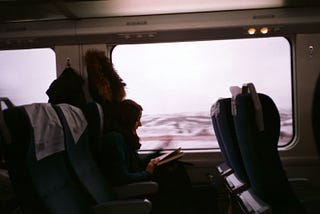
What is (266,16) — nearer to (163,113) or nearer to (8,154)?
(163,113)

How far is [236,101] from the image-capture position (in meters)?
1.89

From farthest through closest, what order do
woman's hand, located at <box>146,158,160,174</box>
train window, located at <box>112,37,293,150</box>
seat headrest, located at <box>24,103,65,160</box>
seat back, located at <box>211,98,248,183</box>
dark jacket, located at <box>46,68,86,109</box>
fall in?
train window, located at <box>112,37,293,150</box>
dark jacket, located at <box>46,68,86,109</box>
woman's hand, located at <box>146,158,160,174</box>
seat back, located at <box>211,98,248,183</box>
seat headrest, located at <box>24,103,65,160</box>

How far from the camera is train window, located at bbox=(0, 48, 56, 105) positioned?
4016mm

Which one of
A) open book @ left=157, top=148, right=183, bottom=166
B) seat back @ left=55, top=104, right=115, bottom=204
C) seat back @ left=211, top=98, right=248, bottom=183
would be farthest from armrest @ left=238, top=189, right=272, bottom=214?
open book @ left=157, top=148, right=183, bottom=166

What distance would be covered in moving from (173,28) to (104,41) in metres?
0.64

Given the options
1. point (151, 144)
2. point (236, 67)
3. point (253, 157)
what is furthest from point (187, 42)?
point (253, 157)

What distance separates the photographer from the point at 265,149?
1.75m

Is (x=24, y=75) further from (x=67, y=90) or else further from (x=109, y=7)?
(x=109, y=7)

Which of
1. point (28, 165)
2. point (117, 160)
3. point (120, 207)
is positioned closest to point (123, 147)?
point (117, 160)

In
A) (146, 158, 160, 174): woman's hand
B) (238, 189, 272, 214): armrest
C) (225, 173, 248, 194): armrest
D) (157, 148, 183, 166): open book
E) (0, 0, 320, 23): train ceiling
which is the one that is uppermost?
(0, 0, 320, 23): train ceiling

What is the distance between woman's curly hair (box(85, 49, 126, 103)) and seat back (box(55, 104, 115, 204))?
0.77 meters

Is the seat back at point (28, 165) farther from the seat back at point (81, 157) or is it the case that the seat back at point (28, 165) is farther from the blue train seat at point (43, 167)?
the seat back at point (81, 157)

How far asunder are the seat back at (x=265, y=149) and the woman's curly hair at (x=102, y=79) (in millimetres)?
1654

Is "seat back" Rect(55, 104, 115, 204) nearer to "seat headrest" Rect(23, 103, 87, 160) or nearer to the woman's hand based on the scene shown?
"seat headrest" Rect(23, 103, 87, 160)
